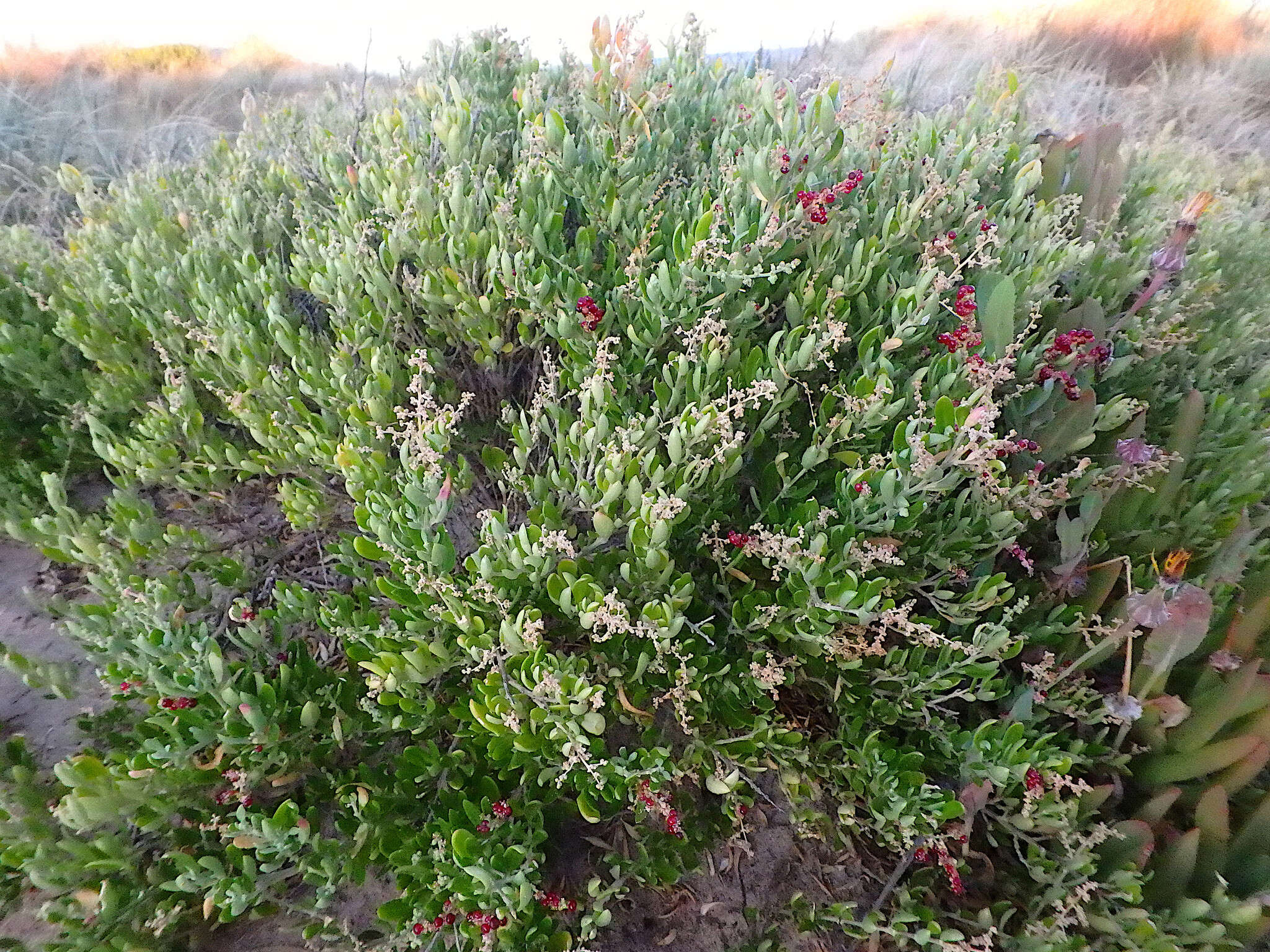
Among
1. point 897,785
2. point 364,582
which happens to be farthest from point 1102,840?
point 364,582

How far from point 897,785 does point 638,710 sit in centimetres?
68

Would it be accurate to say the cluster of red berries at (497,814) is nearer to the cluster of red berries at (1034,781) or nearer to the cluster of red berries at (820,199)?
the cluster of red berries at (1034,781)

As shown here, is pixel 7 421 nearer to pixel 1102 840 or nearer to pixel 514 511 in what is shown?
pixel 514 511

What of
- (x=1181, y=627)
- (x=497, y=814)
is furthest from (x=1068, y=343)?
(x=497, y=814)

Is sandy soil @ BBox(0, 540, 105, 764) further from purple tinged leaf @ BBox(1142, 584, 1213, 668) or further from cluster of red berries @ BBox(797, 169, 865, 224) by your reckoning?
purple tinged leaf @ BBox(1142, 584, 1213, 668)

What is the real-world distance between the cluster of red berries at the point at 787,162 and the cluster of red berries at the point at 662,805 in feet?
5.62

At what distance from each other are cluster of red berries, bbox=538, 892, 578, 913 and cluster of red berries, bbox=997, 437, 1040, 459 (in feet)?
5.00

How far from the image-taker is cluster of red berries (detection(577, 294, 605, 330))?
1857mm

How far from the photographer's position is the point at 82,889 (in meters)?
1.53

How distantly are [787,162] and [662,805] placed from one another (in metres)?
1.76

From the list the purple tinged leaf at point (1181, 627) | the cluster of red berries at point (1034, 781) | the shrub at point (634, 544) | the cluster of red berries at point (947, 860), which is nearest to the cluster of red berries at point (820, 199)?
the shrub at point (634, 544)

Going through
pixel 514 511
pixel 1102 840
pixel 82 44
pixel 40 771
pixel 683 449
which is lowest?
pixel 40 771

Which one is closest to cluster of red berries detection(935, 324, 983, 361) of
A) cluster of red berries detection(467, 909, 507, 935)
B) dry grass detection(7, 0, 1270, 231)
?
cluster of red berries detection(467, 909, 507, 935)

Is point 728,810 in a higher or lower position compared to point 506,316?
lower
